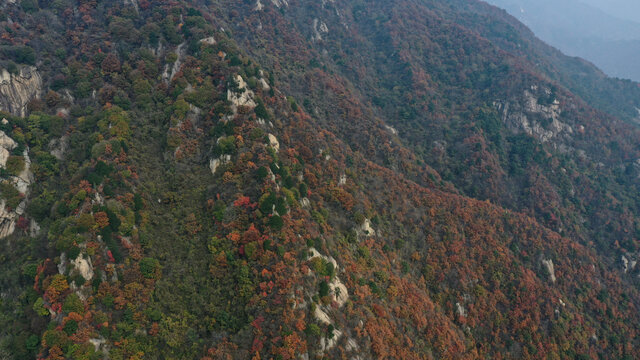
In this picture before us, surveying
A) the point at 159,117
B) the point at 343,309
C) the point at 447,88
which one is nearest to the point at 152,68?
the point at 159,117

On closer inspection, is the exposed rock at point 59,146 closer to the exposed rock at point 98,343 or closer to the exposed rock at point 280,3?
the exposed rock at point 98,343

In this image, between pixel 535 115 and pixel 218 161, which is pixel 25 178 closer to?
pixel 218 161

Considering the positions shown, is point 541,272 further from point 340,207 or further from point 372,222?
point 340,207

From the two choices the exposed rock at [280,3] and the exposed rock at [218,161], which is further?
the exposed rock at [280,3]

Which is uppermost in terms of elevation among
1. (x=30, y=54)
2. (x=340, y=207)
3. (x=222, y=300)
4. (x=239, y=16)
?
(x=239, y=16)

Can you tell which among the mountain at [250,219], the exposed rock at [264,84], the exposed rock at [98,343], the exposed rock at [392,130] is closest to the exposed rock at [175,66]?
the mountain at [250,219]

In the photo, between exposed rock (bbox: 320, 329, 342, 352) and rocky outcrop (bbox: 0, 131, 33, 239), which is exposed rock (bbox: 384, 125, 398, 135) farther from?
rocky outcrop (bbox: 0, 131, 33, 239)

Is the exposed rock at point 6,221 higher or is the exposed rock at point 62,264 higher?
the exposed rock at point 62,264

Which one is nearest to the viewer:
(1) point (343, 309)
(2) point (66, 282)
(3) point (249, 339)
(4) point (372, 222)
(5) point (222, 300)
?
(2) point (66, 282)
